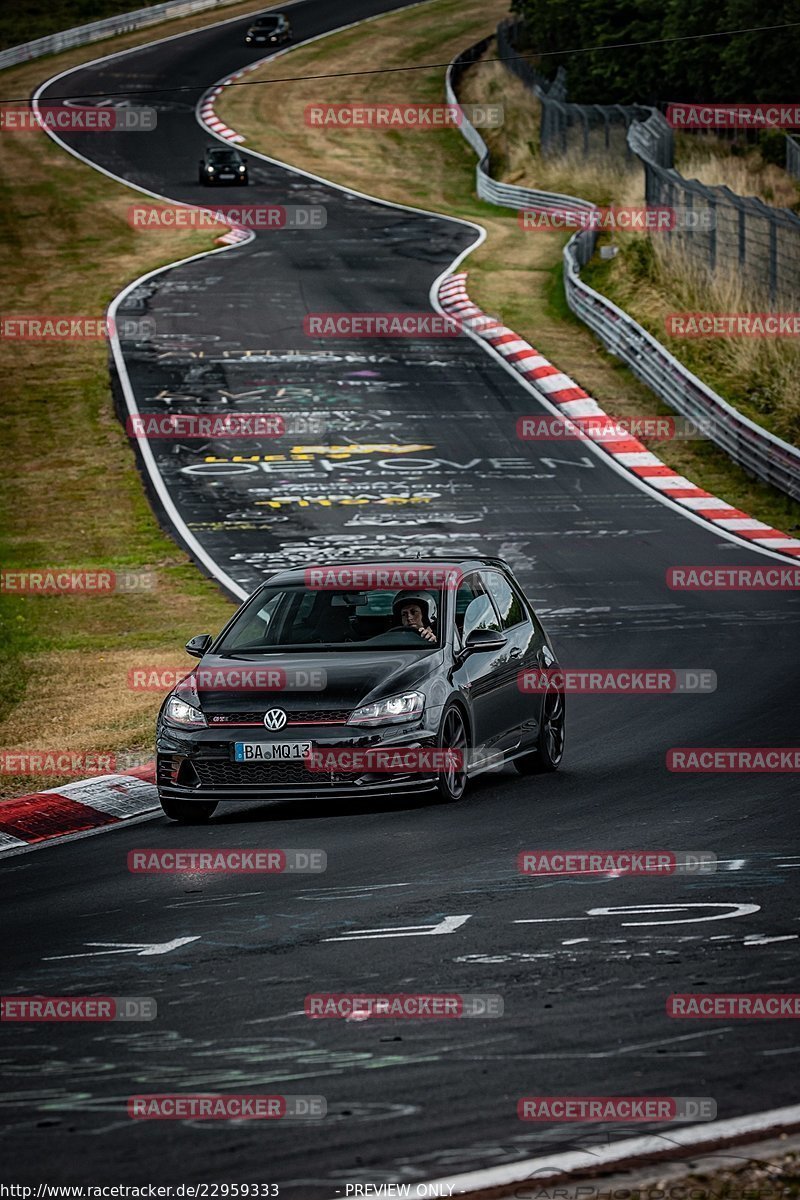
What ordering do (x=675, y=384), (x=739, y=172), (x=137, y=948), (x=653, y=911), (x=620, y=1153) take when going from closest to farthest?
(x=620, y=1153), (x=137, y=948), (x=653, y=911), (x=675, y=384), (x=739, y=172)

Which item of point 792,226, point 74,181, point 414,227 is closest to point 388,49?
point 74,181

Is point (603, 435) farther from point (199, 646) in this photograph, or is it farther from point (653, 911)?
point (653, 911)

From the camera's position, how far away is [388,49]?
8125 centimetres

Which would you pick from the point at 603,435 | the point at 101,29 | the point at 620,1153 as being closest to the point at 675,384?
the point at 603,435

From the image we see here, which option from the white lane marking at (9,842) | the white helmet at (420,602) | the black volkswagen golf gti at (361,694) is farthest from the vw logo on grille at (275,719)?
the white lane marking at (9,842)

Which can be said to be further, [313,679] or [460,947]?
[313,679]

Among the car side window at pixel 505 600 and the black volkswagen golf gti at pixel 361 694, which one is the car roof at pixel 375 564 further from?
the car side window at pixel 505 600

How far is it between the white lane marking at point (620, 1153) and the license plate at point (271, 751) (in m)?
5.96

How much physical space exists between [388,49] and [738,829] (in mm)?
75475

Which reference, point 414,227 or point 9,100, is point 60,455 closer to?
point 414,227

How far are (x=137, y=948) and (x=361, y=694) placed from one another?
11.6 feet

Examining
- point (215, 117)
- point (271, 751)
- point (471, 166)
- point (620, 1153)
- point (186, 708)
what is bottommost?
point (471, 166)

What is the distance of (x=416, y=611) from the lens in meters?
12.1

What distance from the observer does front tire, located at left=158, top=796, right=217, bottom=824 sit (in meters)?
11.5
